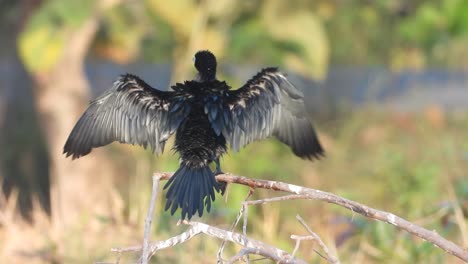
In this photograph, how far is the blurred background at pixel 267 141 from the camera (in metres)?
5.40

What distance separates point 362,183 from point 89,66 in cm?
508

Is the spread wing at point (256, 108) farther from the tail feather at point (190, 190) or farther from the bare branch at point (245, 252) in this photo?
the bare branch at point (245, 252)

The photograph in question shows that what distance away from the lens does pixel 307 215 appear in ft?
28.4

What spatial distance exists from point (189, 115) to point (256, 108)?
231 millimetres

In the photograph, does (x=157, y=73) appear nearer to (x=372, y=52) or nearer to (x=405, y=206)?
(x=372, y=52)

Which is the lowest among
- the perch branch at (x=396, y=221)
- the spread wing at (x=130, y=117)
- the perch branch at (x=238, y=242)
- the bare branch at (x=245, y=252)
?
the bare branch at (x=245, y=252)

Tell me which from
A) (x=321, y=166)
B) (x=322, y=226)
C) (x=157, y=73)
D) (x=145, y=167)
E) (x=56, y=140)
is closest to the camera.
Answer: (x=322, y=226)

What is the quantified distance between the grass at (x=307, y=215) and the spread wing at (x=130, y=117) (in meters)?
0.43

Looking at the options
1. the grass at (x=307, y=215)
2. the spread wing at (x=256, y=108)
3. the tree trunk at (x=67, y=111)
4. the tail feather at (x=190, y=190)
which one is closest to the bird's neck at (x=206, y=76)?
the spread wing at (x=256, y=108)

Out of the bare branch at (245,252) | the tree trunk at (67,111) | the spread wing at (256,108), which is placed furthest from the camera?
the tree trunk at (67,111)

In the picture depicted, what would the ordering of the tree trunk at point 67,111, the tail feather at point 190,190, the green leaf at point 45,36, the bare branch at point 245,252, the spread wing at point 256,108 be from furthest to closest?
the tree trunk at point 67,111 < the green leaf at point 45,36 < the spread wing at point 256,108 < the tail feather at point 190,190 < the bare branch at point 245,252

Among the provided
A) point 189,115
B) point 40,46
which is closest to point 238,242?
point 189,115

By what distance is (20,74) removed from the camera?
13164 millimetres

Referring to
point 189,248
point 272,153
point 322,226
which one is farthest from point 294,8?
point 189,248
